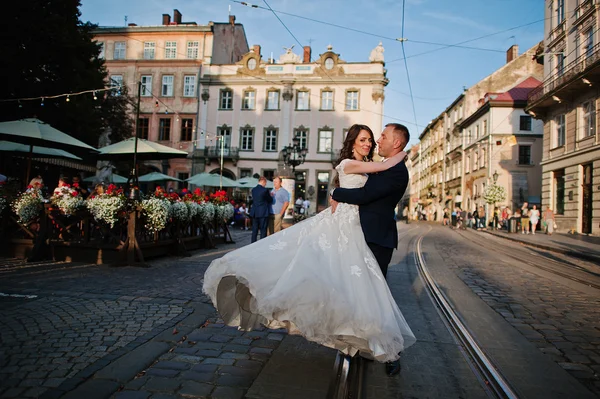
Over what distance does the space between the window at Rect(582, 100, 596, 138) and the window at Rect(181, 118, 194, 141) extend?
30980 mm

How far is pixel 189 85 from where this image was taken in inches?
1564

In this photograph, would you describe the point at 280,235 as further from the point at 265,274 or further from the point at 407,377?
the point at 407,377

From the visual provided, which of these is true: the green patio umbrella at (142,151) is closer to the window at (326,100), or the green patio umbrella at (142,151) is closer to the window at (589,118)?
the window at (589,118)

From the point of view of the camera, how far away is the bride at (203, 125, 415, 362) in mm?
2562

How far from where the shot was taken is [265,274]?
9.21 ft

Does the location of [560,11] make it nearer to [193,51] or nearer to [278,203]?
[278,203]

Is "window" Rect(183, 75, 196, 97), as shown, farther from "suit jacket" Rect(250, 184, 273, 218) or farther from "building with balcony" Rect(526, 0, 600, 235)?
"suit jacket" Rect(250, 184, 273, 218)

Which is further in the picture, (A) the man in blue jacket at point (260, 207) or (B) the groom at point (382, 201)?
(A) the man in blue jacket at point (260, 207)

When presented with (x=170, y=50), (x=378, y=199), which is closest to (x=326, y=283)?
(x=378, y=199)

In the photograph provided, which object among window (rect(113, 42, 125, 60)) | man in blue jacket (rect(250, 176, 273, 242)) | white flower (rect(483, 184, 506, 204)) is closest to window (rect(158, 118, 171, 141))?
window (rect(113, 42, 125, 60))

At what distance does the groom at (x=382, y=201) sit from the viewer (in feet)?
10.1

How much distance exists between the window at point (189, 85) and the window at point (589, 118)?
103 ft

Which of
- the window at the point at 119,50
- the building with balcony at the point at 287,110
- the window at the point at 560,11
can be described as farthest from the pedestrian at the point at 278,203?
the window at the point at 119,50

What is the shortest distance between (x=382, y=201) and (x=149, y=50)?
4266cm
